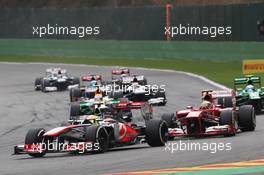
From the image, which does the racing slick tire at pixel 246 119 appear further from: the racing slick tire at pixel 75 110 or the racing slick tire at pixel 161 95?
the racing slick tire at pixel 161 95

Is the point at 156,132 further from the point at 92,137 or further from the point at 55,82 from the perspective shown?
the point at 55,82

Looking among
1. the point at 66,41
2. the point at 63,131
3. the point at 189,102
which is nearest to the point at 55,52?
the point at 66,41

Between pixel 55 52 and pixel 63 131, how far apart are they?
3983 centimetres

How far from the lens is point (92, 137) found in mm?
17250

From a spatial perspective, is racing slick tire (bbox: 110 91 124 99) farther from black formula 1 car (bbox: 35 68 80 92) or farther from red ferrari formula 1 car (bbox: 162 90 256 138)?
black formula 1 car (bbox: 35 68 80 92)

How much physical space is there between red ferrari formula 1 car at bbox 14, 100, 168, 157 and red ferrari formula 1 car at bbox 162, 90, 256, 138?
1.51 meters

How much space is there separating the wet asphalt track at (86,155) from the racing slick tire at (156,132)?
0.83 feet

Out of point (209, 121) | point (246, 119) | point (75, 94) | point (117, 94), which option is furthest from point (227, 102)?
point (75, 94)

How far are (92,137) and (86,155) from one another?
1.13 feet

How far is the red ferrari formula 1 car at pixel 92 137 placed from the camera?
17.4 m

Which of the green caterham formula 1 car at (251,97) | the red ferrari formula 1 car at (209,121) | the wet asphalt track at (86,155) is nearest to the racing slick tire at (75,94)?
the wet asphalt track at (86,155)

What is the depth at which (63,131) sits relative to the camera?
698 inches

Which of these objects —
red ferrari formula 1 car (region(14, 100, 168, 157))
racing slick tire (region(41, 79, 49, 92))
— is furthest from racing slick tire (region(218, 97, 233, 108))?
racing slick tire (region(41, 79, 49, 92))

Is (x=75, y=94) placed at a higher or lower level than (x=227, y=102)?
higher
